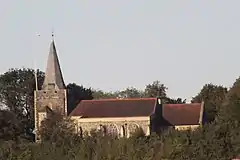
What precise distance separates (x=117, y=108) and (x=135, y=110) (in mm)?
1749

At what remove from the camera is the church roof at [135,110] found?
62.7 m

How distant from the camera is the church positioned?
203ft

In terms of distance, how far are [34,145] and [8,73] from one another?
36.1 m

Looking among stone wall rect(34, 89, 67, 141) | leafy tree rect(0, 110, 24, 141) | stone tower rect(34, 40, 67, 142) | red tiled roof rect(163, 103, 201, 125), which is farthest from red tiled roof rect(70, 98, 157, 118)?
leafy tree rect(0, 110, 24, 141)

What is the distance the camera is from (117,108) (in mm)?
63344

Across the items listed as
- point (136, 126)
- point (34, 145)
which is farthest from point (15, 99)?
point (34, 145)

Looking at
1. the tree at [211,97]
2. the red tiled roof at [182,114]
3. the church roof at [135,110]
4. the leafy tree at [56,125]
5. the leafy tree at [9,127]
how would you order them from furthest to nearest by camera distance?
the tree at [211,97]
the red tiled roof at [182,114]
the church roof at [135,110]
the leafy tree at [9,127]
the leafy tree at [56,125]

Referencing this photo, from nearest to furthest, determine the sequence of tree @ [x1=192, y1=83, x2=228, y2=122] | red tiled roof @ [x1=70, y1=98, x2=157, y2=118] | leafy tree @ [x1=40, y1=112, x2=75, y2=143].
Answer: leafy tree @ [x1=40, y1=112, x2=75, y2=143], red tiled roof @ [x1=70, y1=98, x2=157, y2=118], tree @ [x1=192, y1=83, x2=228, y2=122]

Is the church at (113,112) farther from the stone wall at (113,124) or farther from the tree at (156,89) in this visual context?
the tree at (156,89)

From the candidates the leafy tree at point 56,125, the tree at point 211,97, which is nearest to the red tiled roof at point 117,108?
the leafy tree at point 56,125

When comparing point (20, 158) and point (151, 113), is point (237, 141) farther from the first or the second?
point (151, 113)

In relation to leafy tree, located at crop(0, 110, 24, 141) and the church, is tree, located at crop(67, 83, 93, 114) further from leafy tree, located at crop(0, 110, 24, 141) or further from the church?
leafy tree, located at crop(0, 110, 24, 141)

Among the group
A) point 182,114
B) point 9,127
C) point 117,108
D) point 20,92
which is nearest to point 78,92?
point 20,92

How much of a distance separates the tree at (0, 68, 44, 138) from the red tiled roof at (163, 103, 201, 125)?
554 inches
